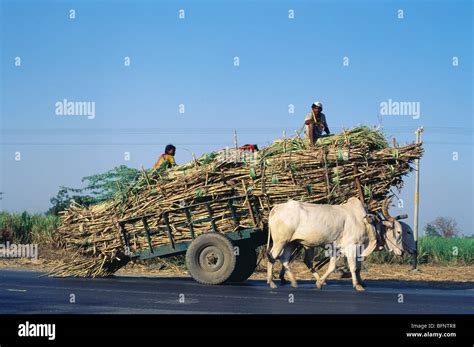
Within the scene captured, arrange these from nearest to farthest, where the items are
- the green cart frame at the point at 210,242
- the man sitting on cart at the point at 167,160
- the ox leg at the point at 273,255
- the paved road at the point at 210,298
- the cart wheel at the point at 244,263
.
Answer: the paved road at the point at 210,298, the ox leg at the point at 273,255, the green cart frame at the point at 210,242, the cart wheel at the point at 244,263, the man sitting on cart at the point at 167,160

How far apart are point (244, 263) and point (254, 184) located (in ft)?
6.85

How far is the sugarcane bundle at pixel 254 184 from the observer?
15930 mm

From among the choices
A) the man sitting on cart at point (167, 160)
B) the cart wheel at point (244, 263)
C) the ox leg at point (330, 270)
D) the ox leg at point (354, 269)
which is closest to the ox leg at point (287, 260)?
the ox leg at point (330, 270)

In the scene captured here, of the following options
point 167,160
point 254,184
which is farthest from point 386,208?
point 167,160

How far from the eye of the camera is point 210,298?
557 inches

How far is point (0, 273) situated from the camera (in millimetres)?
20297

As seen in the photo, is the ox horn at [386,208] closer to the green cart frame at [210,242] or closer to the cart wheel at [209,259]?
the green cart frame at [210,242]

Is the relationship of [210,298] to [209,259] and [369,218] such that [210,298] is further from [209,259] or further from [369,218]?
[369,218]

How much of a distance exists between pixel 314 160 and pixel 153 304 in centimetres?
467

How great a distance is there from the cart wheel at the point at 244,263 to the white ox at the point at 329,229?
4.38 ft

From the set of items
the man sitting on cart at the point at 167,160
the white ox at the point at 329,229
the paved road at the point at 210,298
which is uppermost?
the man sitting on cart at the point at 167,160

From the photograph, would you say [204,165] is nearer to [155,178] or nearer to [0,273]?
[155,178]

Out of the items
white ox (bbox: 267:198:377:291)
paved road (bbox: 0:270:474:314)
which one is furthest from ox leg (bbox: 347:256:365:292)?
paved road (bbox: 0:270:474:314)
